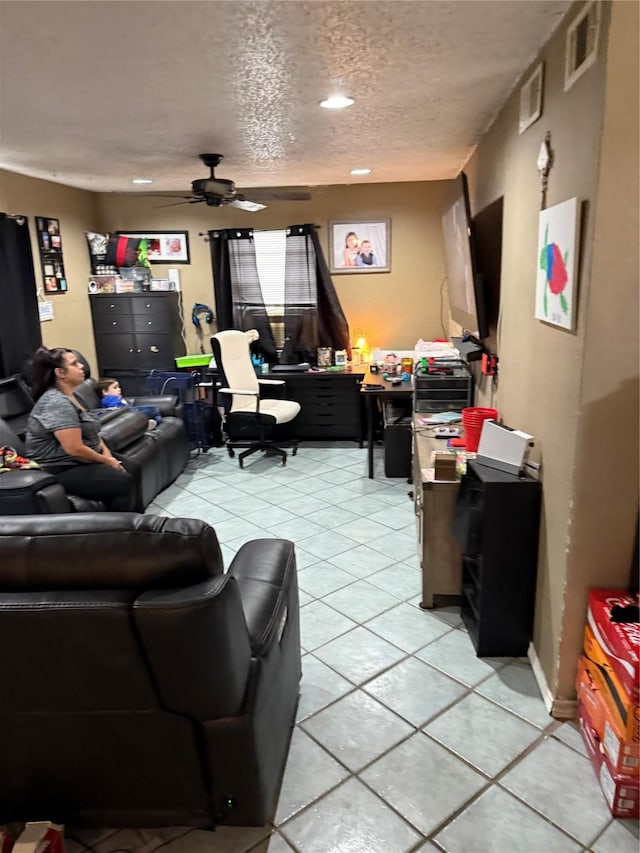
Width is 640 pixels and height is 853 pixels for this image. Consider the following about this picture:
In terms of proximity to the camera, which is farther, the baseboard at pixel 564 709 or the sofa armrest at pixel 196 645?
the baseboard at pixel 564 709

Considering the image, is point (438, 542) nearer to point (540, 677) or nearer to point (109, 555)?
point (540, 677)

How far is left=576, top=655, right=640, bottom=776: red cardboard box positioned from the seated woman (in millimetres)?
2820

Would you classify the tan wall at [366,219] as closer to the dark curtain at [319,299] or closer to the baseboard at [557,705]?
the dark curtain at [319,299]

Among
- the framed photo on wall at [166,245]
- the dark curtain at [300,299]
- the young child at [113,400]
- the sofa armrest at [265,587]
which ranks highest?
the framed photo on wall at [166,245]

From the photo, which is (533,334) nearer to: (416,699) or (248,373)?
(416,699)

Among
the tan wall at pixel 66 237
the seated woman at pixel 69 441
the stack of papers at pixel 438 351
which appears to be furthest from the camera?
the tan wall at pixel 66 237

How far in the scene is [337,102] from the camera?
274 centimetres

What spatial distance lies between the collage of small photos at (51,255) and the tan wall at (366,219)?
91 centimetres

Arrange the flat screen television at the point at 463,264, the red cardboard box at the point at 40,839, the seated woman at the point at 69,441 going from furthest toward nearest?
the seated woman at the point at 69,441
the flat screen television at the point at 463,264
the red cardboard box at the point at 40,839

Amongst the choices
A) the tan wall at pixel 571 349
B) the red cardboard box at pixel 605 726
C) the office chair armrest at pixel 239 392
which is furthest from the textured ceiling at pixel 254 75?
the red cardboard box at pixel 605 726

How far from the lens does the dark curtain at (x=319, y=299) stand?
5.82 meters

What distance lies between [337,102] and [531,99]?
0.88m

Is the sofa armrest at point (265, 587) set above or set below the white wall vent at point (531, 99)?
below

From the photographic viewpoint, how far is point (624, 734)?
171 cm
